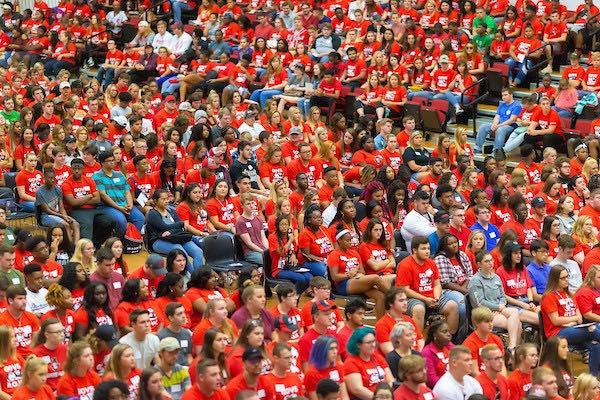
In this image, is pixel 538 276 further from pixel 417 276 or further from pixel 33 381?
pixel 33 381

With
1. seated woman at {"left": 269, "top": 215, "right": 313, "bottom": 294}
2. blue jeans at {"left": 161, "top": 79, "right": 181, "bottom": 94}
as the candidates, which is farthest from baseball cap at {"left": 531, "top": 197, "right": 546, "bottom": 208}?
blue jeans at {"left": 161, "top": 79, "right": 181, "bottom": 94}

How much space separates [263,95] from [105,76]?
3.70 metres

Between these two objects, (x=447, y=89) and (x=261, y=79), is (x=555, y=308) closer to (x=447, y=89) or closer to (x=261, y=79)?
(x=447, y=89)

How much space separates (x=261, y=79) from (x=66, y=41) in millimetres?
4613

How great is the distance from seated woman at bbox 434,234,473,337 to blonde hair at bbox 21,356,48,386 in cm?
423

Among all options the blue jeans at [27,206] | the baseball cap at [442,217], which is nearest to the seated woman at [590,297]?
the baseball cap at [442,217]

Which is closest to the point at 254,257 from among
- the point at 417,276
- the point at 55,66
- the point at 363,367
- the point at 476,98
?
the point at 417,276

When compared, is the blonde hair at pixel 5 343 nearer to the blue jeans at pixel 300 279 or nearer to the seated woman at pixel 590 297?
the blue jeans at pixel 300 279

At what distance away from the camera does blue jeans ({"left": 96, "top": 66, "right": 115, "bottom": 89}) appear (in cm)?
2153

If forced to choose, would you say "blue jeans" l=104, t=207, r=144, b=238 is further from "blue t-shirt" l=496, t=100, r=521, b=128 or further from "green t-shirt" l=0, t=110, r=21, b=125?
"blue t-shirt" l=496, t=100, r=521, b=128

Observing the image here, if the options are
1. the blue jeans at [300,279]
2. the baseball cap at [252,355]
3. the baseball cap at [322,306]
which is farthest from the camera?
the blue jeans at [300,279]

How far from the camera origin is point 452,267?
11617 millimetres

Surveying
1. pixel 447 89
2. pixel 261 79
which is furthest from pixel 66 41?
pixel 447 89

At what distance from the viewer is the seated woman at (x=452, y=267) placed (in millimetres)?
11539
